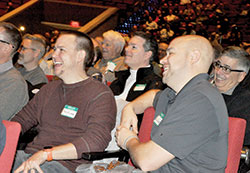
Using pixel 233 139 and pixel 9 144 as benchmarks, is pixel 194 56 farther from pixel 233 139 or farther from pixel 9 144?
pixel 9 144

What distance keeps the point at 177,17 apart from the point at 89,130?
8159 mm

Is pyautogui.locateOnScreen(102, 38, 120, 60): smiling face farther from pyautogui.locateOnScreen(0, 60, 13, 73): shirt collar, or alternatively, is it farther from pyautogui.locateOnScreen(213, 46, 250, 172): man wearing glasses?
pyautogui.locateOnScreen(0, 60, 13, 73): shirt collar

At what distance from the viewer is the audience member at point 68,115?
6.73 feet

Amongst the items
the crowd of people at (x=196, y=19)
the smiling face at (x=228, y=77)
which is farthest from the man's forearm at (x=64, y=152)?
the crowd of people at (x=196, y=19)

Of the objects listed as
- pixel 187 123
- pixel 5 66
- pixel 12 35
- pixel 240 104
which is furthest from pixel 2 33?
pixel 240 104

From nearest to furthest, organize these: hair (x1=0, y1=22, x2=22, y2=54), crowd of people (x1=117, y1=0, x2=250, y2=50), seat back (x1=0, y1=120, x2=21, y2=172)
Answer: seat back (x1=0, y1=120, x2=21, y2=172) → hair (x1=0, y1=22, x2=22, y2=54) → crowd of people (x1=117, y1=0, x2=250, y2=50)

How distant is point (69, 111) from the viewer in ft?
7.46

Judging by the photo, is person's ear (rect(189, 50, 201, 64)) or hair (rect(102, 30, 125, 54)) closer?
person's ear (rect(189, 50, 201, 64))

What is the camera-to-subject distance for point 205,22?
10.1 meters

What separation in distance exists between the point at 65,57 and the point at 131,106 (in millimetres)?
589

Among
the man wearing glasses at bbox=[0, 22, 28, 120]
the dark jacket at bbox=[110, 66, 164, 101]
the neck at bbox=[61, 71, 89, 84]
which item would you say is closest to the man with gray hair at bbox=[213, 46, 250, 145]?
the dark jacket at bbox=[110, 66, 164, 101]

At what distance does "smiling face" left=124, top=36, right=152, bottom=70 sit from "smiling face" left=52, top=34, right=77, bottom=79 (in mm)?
1322

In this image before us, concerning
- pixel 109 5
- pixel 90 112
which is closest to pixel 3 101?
pixel 90 112

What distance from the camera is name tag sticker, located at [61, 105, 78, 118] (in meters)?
2.25
